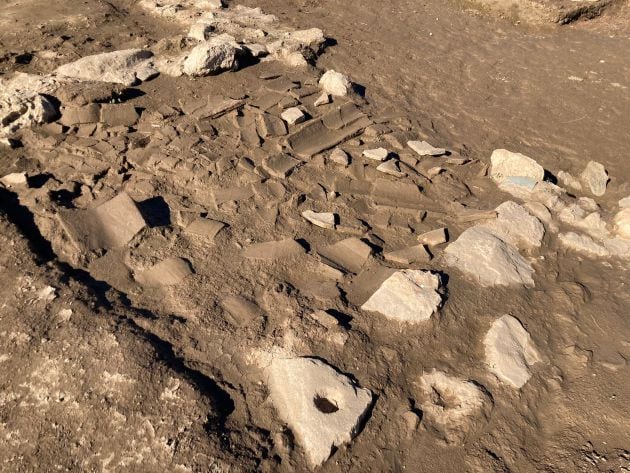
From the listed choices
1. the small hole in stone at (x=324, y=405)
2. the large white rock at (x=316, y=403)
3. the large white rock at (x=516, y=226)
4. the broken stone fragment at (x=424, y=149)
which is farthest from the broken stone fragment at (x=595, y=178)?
the small hole in stone at (x=324, y=405)

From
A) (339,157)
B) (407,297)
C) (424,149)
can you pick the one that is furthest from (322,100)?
(407,297)

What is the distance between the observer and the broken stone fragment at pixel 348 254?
316 cm

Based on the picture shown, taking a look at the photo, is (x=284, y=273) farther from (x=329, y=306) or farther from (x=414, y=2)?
(x=414, y=2)

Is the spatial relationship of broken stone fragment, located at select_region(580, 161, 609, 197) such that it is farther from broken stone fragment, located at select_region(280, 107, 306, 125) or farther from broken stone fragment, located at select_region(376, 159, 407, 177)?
broken stone fragment, located at select_region(280, 107, 306, 125)

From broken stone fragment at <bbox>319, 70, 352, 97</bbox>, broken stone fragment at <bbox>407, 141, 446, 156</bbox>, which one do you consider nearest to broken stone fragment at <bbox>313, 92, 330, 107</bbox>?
broken stone fragment at <bbox>319, 70, 352, 97</bbox>

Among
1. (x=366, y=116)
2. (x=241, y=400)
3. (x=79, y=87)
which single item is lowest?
(x=241, y=400)

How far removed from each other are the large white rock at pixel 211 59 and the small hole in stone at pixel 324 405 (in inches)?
161

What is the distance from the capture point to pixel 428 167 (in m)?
4.21

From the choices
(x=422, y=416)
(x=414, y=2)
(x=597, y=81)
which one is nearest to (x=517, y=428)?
(x=422, y=416)

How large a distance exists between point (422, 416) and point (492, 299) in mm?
1101

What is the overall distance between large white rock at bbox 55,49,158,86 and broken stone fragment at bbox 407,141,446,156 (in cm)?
309

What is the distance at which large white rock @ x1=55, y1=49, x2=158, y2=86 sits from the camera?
16.1 feet

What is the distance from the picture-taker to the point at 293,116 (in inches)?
175

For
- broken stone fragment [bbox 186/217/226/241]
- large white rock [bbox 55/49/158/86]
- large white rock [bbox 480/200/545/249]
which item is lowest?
large white rock [bbox 480/200/545/249]
